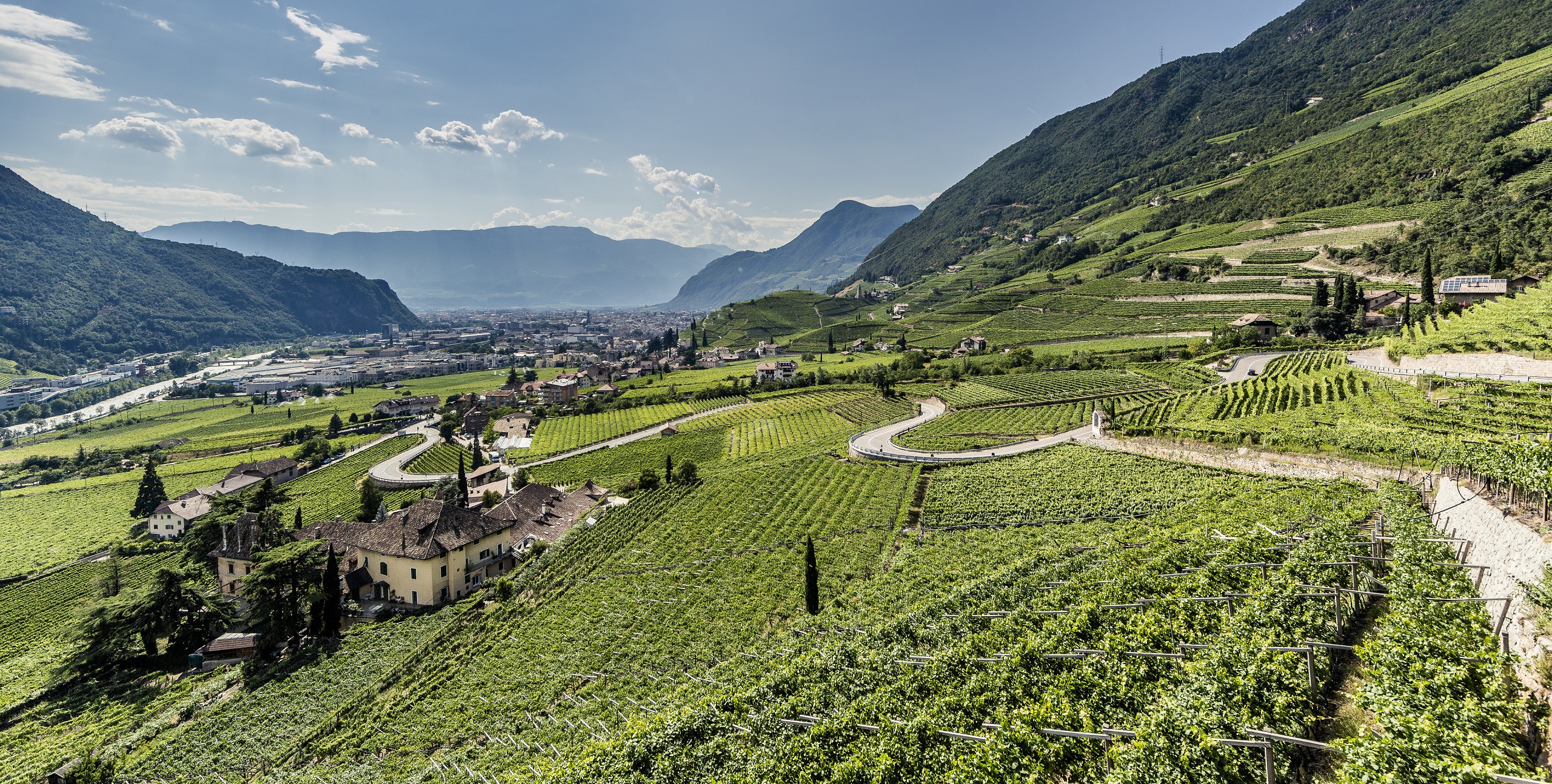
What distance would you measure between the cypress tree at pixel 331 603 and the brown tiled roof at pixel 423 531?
453 cm

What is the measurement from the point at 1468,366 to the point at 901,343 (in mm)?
91715

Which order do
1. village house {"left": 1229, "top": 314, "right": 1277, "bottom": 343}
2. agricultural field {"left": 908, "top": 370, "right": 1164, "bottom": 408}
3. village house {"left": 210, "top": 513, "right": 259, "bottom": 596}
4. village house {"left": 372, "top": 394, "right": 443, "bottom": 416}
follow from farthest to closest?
village house {"left": 372, "top": 394, "right": 443, "bottom": 416} < village house {"left": 1229, "top": 314, "right": 1277, "bottom": 343} < agricultural field {"left": 908, "top": 370, "right": 1164, "bottom": 408} < village house {"left": 210, "top": 513, "right": 259, "bottom": 596}

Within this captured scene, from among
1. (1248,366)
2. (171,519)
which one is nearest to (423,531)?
(171,519)

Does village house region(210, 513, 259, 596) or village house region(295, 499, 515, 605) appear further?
village house region(210, 513, 259, 596)

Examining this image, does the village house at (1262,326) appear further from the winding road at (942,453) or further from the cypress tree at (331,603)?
the cypress tree at (331,603)

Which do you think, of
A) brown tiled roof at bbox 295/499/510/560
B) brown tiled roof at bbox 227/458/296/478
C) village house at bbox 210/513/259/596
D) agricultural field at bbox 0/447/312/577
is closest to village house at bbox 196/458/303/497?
brown tiled roof at bbox 227/458/296/478

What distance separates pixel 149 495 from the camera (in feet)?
234

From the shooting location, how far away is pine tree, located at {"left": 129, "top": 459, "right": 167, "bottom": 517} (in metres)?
70.6

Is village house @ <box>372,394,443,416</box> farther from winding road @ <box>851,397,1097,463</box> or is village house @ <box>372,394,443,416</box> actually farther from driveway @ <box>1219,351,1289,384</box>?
driveway @ <box>1219,351,1289,384</box>

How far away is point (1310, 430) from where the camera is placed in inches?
1319

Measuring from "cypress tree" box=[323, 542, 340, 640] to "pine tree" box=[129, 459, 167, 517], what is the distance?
56112 mm

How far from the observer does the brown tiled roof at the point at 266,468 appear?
79.4 meters

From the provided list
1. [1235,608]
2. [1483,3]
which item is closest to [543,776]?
[1235,608]

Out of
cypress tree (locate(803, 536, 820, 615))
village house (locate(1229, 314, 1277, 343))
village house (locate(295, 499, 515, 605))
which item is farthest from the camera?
village house (locate(1229, 314, 1277, 343))
